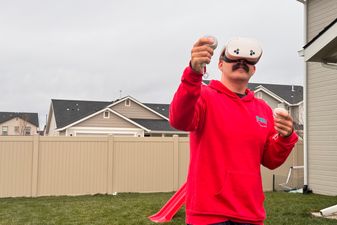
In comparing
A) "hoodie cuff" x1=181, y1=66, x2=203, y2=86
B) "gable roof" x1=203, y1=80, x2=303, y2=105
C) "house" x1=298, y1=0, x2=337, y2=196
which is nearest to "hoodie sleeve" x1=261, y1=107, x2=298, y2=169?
"hoodie cuff" x1=181, y1=66, x2=203, y2=86

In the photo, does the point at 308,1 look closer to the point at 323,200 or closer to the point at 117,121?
the point at 323,200

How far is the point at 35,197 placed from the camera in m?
11.4

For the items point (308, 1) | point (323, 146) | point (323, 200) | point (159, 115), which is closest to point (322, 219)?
point (323, 200)

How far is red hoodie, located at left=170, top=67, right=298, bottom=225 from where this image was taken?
1928mm

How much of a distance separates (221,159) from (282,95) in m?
35.2

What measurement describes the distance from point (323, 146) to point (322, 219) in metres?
4.46

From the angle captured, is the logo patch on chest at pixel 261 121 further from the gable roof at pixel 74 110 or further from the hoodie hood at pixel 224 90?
the gable roof at pixel 74 110

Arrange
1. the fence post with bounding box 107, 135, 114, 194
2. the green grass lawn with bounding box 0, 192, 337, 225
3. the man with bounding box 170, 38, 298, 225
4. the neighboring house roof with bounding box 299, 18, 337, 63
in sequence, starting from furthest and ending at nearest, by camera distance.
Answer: the fence post with bounding box 107, 135, 114, 194
the neighboring house roof with bounding box 299, 18, 337, 63
the green grass lawn with bounding box 0, 192, 337, 225
the man with bounding box 170, 38, 298, 225

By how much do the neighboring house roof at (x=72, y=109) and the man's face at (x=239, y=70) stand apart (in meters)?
25.4

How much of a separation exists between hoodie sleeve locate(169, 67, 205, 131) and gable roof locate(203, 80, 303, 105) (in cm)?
3288

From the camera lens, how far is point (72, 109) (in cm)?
2944

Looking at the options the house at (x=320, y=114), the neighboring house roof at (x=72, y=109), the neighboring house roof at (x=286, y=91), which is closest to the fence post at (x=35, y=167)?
the house at (x=320, y=114)

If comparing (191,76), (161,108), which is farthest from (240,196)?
(161,108)

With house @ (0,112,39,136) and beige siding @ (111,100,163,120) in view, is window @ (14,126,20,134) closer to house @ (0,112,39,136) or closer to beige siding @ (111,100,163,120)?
house @ (0,112,39,136)
